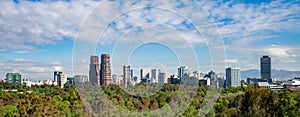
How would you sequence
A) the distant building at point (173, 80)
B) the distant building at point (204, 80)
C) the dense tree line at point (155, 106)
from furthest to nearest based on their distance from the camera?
the distant building at point (173, 80)
the distant building at point (204, 80)
the dense tree line at point (155, 106)

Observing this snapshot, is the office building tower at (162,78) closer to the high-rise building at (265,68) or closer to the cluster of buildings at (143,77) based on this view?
the cluster of buildings at (143,77)

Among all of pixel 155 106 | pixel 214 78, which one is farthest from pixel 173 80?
pixel 214 78

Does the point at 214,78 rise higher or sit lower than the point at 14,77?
higher

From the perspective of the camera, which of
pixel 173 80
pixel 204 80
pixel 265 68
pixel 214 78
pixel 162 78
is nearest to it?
pixel 214 78

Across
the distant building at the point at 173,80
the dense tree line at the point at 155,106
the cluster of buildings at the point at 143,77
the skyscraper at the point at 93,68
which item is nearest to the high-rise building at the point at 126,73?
the cluster of buildings at the point at 143,77

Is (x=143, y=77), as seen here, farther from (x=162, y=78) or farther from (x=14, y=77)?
(x=14, y=77)

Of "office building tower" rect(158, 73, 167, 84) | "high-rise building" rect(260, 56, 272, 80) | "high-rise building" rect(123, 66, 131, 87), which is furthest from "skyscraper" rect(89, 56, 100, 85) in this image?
"high-rise building" rect(260, 56, 272, 80)

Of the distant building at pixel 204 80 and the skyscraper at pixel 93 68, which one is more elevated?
the skyscraper at pixel 93 68

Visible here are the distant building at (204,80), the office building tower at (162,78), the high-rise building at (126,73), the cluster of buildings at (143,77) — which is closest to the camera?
the cluster of buildings at (143,77)

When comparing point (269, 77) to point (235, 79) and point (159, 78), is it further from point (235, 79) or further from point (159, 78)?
point (159, 78)
